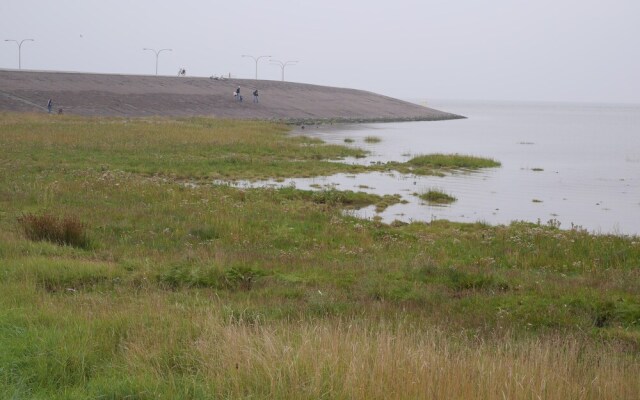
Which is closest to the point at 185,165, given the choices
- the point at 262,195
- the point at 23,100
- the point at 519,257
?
the point at 262,195

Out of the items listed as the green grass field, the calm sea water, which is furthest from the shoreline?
the green grass field

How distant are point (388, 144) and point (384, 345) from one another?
51.7m

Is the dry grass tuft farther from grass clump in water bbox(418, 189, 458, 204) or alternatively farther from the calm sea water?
grass clump in water bbox(418, 189, 458, 204)

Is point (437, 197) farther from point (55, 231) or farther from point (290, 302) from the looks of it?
point (290, 302)

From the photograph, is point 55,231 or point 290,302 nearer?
point 290,302

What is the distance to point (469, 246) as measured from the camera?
52.3 feet

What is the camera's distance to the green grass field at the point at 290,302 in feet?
20.7

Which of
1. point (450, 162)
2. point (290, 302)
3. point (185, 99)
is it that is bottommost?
point (290, 302)

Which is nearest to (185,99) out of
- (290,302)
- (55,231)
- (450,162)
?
(450,162)

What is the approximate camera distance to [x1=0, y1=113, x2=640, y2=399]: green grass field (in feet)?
20.7

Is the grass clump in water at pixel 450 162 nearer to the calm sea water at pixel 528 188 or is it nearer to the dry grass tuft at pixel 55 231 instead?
the calm sea water at pixel 528 188

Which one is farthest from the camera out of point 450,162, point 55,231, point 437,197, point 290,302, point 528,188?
point 450,162

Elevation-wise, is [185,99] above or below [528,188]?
above

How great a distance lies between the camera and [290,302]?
1009 centimetres
